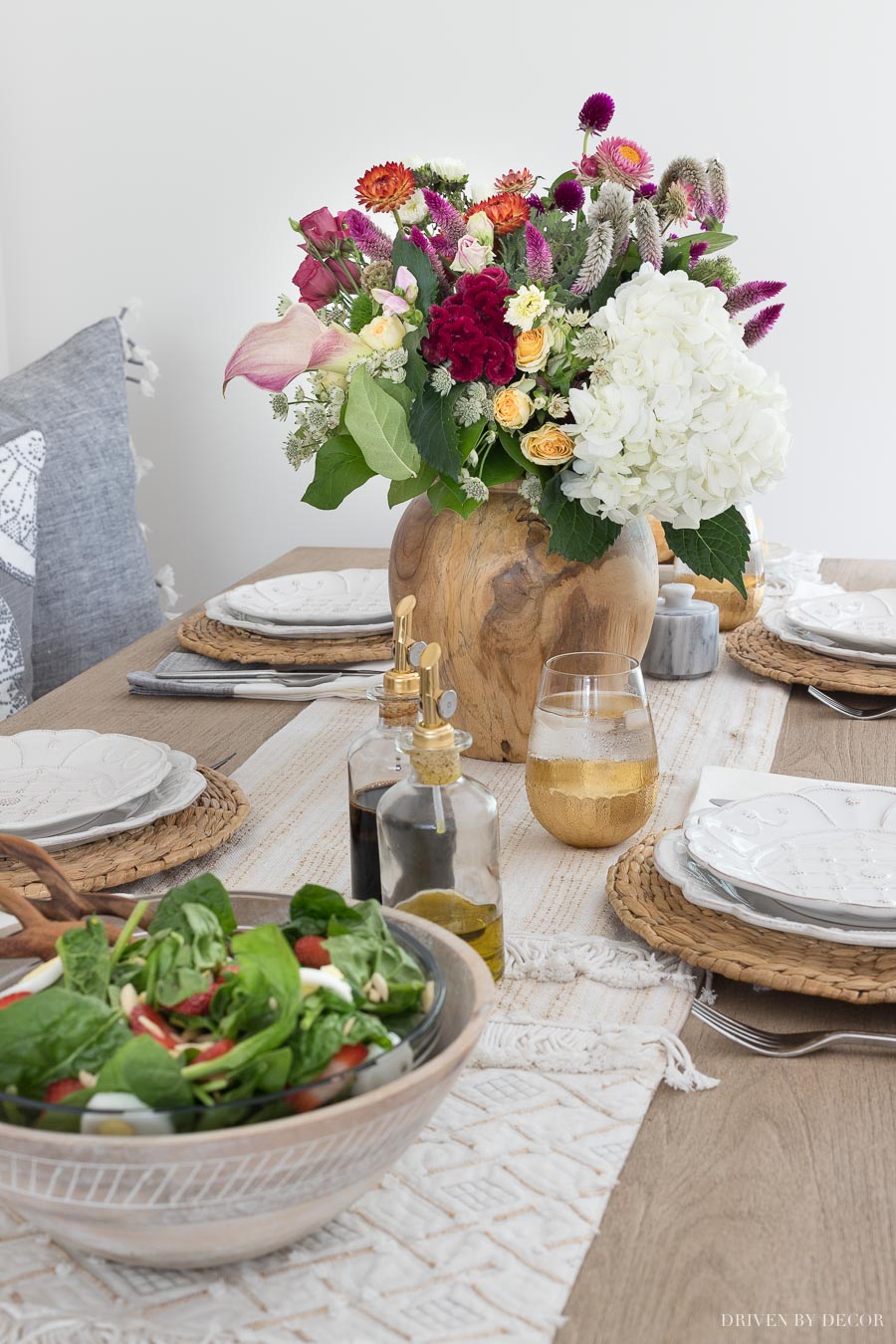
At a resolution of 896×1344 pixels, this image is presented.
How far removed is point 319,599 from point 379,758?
0.81m

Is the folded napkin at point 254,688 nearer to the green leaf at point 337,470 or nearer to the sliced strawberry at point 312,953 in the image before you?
the green leaf at point 337,470

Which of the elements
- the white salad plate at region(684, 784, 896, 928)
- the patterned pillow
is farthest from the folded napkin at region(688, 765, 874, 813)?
the patterned pillow

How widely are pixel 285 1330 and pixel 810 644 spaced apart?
105 centimetres

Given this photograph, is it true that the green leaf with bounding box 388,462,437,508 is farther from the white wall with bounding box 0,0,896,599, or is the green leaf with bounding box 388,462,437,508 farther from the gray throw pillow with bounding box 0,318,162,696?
the white wall with bounding box 0,0,896,599

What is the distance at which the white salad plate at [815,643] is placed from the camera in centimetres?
135

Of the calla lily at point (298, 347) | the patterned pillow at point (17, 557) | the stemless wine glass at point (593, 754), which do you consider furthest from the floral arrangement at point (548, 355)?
the patterned pillow at point (17, 557)

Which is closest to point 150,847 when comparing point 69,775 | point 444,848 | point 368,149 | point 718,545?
point 69,775

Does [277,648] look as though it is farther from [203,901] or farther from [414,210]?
[203,901]

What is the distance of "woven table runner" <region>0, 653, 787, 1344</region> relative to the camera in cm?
51

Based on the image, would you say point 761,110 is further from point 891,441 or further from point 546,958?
point 546,958

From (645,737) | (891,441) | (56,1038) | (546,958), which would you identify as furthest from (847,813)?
(891,441)

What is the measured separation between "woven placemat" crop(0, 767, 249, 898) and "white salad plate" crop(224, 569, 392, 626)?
0.46m

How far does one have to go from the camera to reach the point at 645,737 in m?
0.93

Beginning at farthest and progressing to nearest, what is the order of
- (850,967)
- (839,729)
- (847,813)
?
(839,729), (847,813), (850,967)
